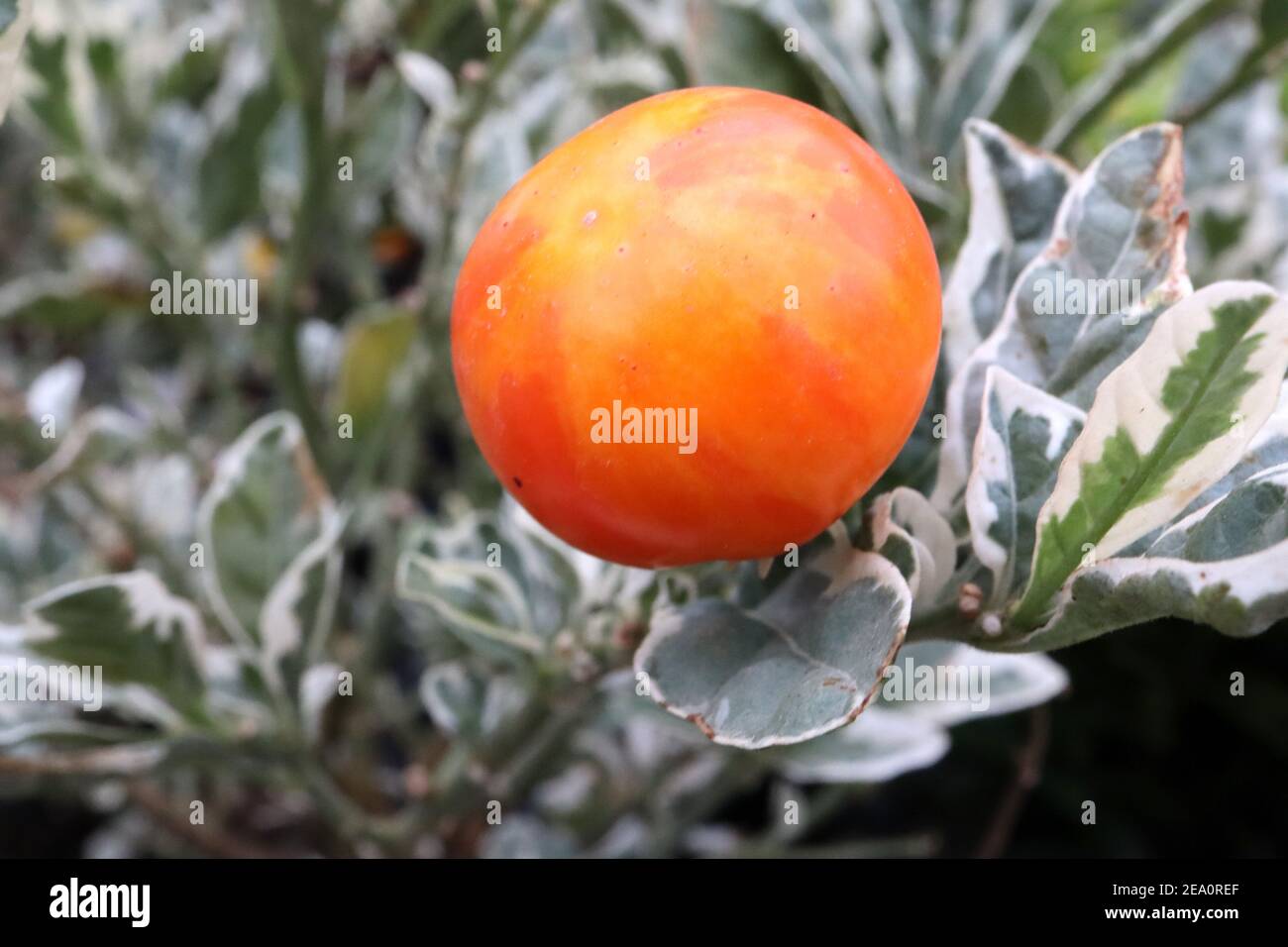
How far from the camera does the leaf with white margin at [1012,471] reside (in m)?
0.33

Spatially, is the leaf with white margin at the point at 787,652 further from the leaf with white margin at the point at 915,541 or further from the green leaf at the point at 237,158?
the green leaf at the point at 237,158

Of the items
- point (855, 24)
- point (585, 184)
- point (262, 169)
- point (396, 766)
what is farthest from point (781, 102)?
point (396, 766)

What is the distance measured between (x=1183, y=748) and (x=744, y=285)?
2.88ft

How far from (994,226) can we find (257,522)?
A: 0.38 meters

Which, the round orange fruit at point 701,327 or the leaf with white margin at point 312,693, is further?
the leaf with white margin at point 312,693

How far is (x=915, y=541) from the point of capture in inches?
12.9

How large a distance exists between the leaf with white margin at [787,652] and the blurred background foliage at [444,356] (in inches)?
1.9

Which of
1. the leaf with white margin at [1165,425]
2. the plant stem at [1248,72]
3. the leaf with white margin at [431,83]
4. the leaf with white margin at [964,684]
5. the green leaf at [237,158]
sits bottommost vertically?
the leaf with white margin at [964,684]

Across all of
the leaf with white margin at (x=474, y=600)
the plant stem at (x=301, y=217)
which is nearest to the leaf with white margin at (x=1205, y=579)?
the leaf with white margin at (x=474, y=600)

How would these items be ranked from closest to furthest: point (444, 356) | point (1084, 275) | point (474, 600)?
point (1084, 275)
point (474, 600)
point (444, 356)

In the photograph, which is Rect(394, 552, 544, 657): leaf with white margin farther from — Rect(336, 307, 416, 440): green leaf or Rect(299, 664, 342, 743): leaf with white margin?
Rect(336, 307, 416, 440): green leaf

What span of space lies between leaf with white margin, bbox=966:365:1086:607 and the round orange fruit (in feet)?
0.16

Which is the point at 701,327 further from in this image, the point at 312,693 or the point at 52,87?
the point at 52,87

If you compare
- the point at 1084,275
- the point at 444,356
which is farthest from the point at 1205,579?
the point at 444,356
